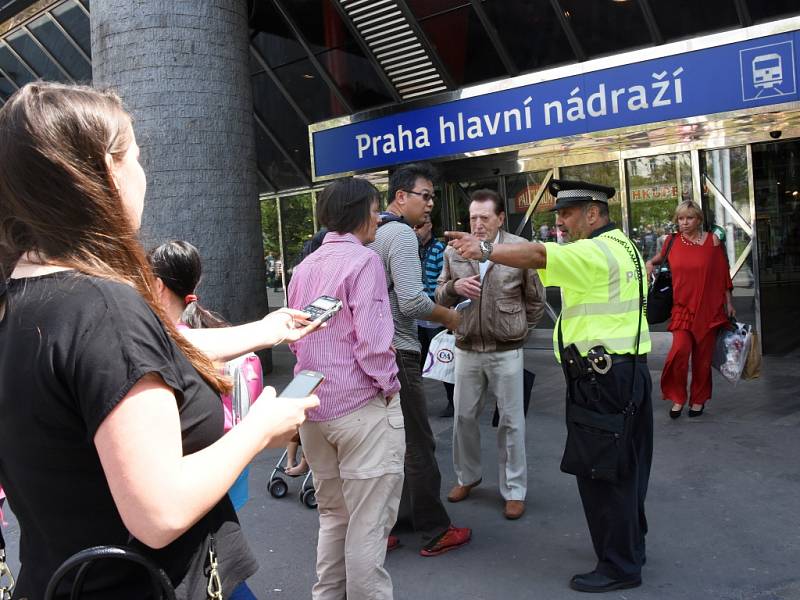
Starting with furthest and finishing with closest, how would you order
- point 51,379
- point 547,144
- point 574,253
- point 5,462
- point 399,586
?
1. point 547,144
2. point 399,586
3. point 574,253
4. point 5,462
5. point 51,379

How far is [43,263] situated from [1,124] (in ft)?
0.85

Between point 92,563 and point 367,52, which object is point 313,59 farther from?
point 92,563

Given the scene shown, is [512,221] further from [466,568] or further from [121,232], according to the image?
[121,232]

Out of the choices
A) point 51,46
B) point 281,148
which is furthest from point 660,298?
point 51,46

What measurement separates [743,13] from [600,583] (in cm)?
661

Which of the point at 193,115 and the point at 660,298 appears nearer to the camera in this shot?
the point at 660,298

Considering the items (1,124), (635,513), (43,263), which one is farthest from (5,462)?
(635,513)

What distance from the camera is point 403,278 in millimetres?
3721

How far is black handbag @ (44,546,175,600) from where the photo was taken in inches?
49.9

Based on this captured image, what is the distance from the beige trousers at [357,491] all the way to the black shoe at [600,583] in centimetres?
95

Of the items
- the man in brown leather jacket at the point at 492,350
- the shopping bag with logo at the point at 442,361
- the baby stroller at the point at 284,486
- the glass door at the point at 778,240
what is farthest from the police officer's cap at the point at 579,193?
the glass door at the point at 778,240

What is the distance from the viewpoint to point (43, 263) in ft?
4.29

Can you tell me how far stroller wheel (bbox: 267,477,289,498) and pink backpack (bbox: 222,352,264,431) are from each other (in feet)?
7.20

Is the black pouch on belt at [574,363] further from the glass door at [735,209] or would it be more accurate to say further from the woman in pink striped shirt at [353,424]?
the glass door at [735,209]
